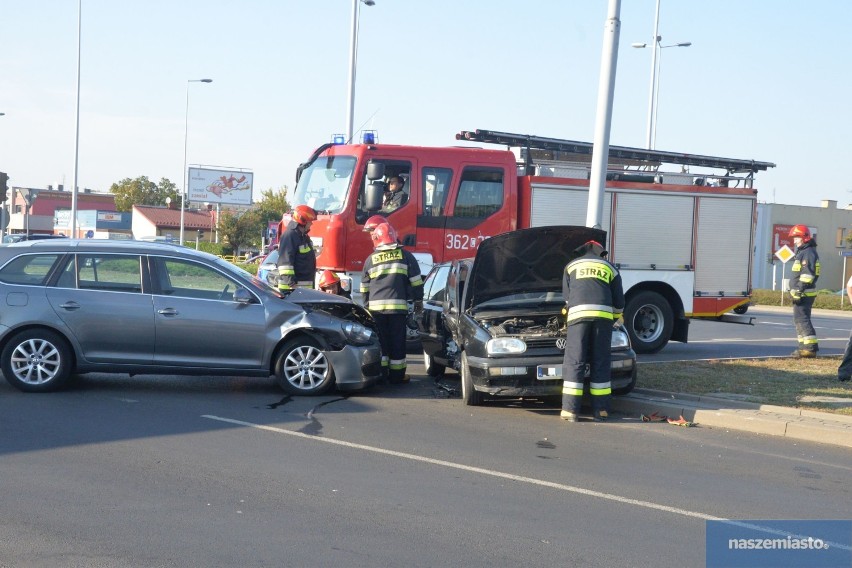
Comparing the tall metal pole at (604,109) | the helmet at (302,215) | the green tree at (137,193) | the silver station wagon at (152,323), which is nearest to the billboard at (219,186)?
the green tree at (137,193)

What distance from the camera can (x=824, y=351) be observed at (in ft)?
55.1

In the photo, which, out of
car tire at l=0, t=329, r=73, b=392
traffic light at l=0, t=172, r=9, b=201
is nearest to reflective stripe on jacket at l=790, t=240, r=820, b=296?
car tire at l=0, t=329, r=73, b=392

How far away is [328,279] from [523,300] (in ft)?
11.0

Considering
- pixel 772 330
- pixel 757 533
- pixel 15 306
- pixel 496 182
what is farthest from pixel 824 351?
pixel 15 306

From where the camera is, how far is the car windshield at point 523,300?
10.9m

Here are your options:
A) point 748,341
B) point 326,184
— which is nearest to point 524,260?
point 326,184

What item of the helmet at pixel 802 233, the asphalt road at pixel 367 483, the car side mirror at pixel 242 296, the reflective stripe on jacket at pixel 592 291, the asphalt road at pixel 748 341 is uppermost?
the helmet at pixel 802 233

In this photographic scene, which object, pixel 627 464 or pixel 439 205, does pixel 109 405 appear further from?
pixel 439 205

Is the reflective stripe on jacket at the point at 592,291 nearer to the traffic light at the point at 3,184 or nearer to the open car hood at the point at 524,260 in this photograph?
the open car hood at the point at 524,260

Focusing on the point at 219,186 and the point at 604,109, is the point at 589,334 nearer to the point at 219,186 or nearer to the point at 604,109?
the point at 604,109

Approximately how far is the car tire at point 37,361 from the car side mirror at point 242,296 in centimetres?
184

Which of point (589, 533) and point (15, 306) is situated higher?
point (15, 306)

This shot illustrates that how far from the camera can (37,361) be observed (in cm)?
985

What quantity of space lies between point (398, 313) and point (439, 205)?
3272 millimetres
